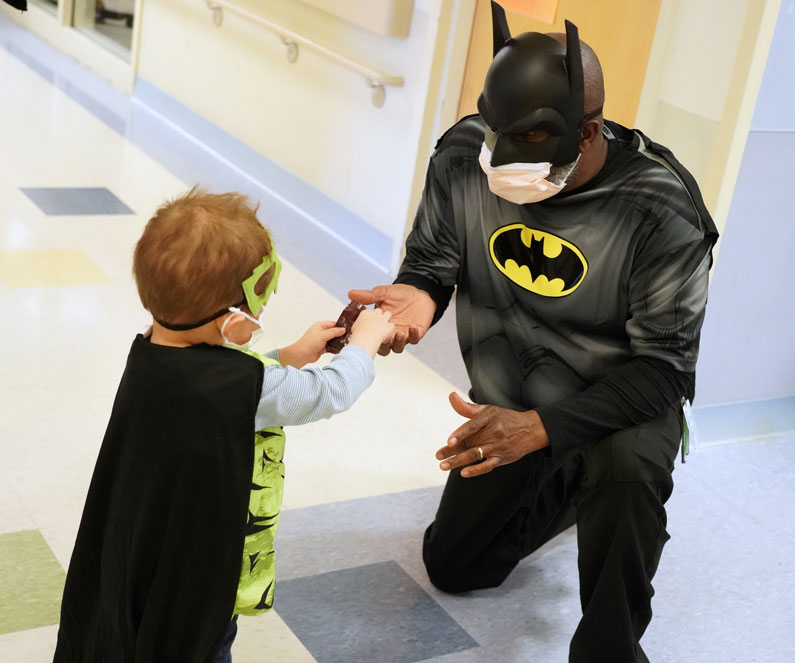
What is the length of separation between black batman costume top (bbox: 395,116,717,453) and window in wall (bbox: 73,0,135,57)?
4.81 metres

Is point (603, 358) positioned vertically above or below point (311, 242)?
above

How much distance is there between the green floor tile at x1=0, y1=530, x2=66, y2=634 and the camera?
1.89 m

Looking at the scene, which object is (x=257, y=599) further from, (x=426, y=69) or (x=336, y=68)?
(x=336, y=68)

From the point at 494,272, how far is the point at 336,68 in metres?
2.53

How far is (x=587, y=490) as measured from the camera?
1.89 metres

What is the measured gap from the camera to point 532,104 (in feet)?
5.63

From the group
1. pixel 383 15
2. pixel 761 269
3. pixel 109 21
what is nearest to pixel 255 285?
pixel 761 269

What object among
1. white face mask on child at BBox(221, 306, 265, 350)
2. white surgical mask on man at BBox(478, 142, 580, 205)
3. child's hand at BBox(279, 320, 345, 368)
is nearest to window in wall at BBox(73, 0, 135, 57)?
white surgical mask on man at BBox(478, 142, 580, 205)

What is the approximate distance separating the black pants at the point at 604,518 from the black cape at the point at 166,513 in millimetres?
640

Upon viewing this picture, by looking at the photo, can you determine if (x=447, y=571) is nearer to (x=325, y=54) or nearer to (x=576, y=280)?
(x=576, y=280)

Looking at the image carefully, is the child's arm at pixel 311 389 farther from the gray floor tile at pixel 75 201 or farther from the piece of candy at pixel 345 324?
the gray floor tile at pixel 75 201

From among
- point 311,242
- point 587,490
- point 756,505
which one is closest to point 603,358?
point 587,490

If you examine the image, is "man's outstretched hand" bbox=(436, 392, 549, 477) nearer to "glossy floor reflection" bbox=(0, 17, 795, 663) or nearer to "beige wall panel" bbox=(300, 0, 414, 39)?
"glossy floor reflection" bbox=(0, 17, 795, 663)

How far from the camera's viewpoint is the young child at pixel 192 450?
4.48 feet
